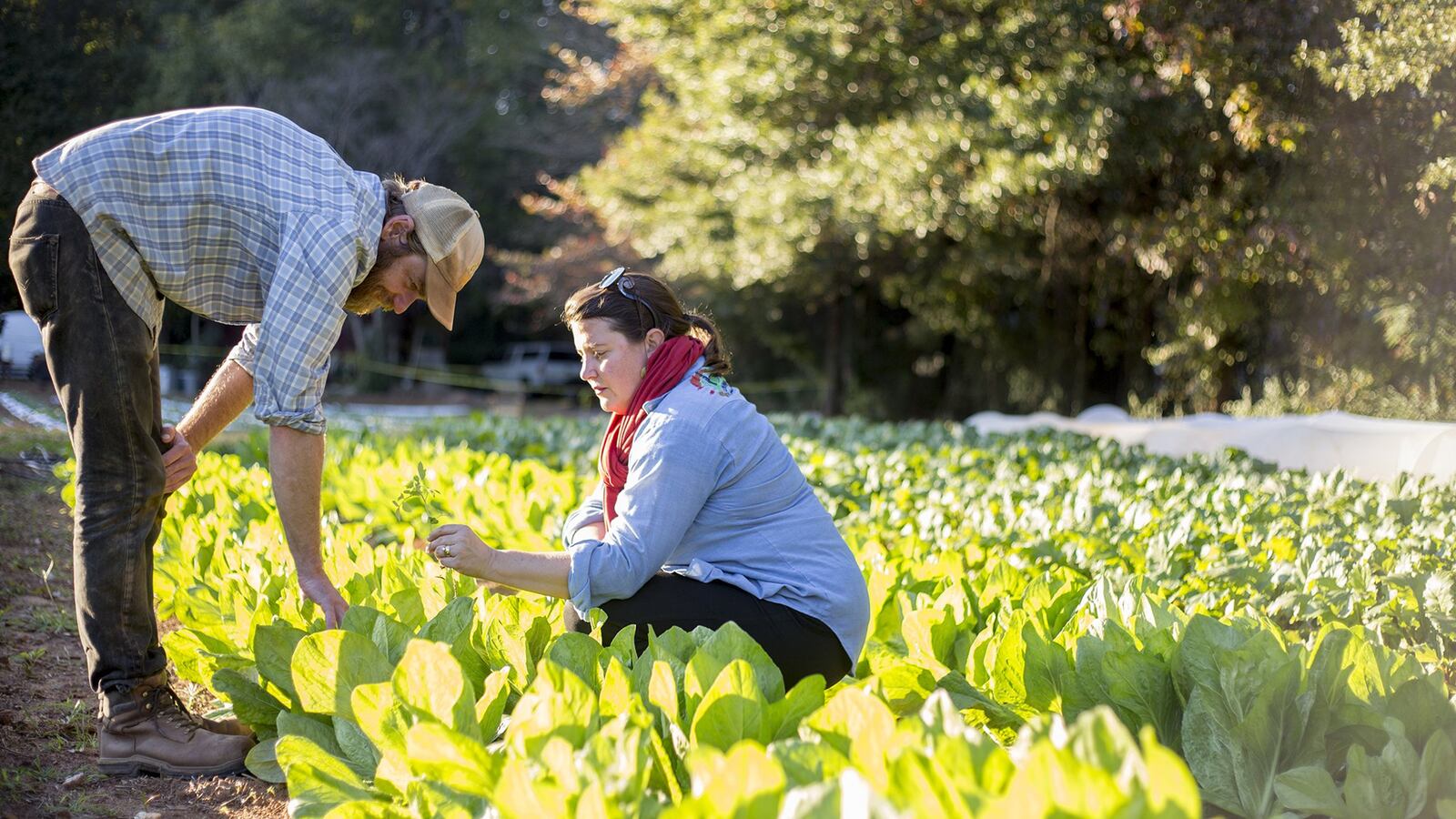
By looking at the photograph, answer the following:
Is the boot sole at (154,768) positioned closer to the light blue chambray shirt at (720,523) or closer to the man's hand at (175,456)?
the man's hand at (175,456)

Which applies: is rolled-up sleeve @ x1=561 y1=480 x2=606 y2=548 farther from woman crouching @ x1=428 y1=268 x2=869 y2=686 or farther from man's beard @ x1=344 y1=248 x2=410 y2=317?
man's beard @ x1=344 y1=248 x2=410 y2=317

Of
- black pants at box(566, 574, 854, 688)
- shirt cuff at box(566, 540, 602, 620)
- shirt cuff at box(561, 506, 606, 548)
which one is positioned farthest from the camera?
shirt cuff at box(561, 506, 606, 548)

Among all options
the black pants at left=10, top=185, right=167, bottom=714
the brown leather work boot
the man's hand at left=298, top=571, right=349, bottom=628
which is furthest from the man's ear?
the brown leather work boot

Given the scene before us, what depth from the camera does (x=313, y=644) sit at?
2404 millimetres

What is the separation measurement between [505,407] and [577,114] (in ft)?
25.9

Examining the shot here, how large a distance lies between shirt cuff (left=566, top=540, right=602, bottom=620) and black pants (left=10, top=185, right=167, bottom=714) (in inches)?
43.3

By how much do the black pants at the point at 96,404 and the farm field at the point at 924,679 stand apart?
27 centimetres

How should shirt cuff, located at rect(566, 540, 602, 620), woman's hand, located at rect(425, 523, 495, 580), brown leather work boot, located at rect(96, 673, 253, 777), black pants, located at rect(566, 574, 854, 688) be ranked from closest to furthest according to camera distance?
woman's hand, located at rect(425, 523, 495, 580) → shirt cuff, located at rect(566, 540, 602, 620) → black pants, located at rect(566, 574, 854, 688) → brown leather work boot, located at rect(96, 673, 253, 777)

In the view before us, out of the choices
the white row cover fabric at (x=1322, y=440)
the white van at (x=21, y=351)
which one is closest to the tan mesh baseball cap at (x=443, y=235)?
the white van at (x=21, y=351)

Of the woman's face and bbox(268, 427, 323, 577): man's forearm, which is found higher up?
the woman's face

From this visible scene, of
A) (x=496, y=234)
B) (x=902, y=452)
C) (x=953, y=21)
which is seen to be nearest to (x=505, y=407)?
(x=496, y=234)

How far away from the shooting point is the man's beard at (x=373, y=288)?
3080mm

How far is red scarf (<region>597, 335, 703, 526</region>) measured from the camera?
2842 mm

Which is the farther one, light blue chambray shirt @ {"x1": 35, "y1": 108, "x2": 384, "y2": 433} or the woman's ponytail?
the woman's ponytail
